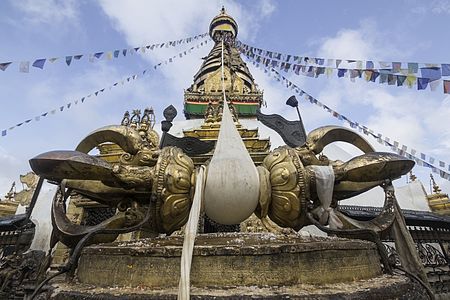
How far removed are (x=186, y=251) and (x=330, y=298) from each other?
2.44 ft

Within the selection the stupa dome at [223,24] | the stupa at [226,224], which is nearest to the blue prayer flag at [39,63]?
the stupa at [226,224]

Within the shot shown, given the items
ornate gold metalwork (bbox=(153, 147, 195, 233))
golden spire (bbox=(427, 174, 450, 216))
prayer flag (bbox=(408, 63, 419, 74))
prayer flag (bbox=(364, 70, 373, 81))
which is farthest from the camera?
golden spire (bbox=(427, 174, 450, 216))

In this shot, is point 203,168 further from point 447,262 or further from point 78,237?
point 447,262

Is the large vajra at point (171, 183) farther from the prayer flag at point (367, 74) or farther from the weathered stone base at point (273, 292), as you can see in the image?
the prayer flag at point (367, 74)

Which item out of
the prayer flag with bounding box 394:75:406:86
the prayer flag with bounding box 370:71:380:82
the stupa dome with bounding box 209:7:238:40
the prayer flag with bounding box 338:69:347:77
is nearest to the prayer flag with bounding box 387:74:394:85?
the prayer flag with bounding box 394:75:406:86

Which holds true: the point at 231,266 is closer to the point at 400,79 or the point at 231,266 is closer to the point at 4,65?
the point at 400,79

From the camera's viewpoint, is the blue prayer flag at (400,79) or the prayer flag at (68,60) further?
the prayer flag at (68,60)

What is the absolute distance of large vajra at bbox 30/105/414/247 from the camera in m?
2.23

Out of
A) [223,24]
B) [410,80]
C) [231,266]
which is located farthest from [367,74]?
[223,24]

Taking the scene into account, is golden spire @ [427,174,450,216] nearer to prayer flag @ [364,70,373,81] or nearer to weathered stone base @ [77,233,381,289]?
prayer flag @ [364,70,373,81]

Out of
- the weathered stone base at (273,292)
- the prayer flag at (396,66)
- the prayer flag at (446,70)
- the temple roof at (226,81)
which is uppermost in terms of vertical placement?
the temple roof at (226,81)

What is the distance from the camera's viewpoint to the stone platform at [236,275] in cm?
149

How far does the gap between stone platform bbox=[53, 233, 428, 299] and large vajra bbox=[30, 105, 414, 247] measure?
582 millimetres

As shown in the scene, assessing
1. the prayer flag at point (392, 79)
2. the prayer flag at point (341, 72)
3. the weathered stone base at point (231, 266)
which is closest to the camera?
the weathered stone base at point (231, 266)
